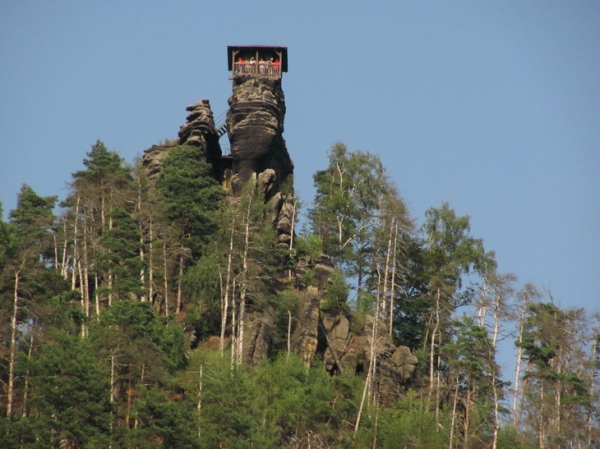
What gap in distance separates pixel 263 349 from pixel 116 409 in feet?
42.4

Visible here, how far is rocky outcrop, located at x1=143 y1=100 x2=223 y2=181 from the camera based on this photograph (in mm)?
75812

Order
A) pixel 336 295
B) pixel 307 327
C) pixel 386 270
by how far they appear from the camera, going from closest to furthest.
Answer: pixel 307 327, pixel 336 295, pixel 386 270

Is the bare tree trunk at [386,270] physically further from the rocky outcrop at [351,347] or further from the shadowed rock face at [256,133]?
the shadowed rock face at [256,133]

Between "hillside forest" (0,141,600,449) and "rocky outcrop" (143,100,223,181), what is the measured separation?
175 cm

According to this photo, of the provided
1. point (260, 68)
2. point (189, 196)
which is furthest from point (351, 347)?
point (260, 68)

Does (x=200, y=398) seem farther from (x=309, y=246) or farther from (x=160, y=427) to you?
(x=309, y=246)

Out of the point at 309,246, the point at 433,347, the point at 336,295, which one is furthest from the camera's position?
the point at 309,246

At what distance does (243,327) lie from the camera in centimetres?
6316

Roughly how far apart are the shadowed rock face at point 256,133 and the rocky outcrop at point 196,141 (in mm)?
1359

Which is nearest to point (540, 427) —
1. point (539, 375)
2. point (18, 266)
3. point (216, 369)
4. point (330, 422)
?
point (539, 375)

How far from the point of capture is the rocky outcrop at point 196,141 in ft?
249

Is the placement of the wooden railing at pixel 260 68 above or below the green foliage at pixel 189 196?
above

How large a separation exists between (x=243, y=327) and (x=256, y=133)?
16.8 metres

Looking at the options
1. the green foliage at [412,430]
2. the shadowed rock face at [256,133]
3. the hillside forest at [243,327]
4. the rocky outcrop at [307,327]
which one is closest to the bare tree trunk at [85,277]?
the hillside forest at [243,327]
